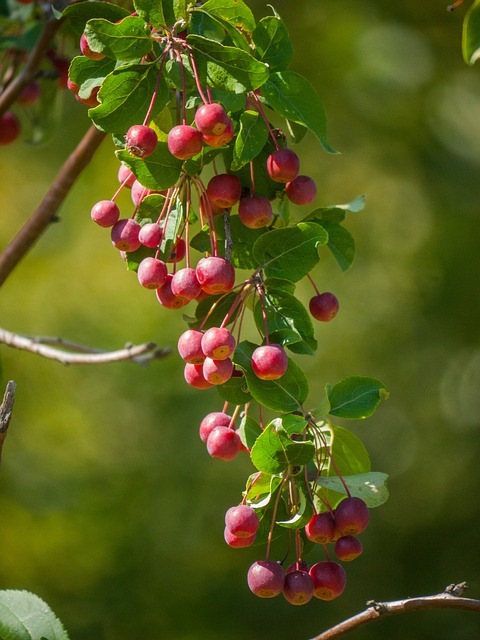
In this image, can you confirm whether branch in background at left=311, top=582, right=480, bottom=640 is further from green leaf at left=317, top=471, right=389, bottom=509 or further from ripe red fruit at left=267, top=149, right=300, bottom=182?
ripe red fruit at left=267, top=149, right=300, bottom=182

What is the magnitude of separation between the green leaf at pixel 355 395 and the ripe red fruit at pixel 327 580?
6.2 inches

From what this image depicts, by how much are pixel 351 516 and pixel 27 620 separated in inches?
15.5

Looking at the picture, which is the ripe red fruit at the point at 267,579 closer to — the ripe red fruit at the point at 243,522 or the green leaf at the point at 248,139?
the ripe red fruit at the point at 243,522

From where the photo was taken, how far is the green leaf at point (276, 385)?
34.0 inches

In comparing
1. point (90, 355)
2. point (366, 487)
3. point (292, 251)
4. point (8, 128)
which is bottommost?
point (90, 355)

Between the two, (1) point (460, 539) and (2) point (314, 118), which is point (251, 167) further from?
(1) point (460, 539)

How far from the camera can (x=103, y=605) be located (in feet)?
10.8

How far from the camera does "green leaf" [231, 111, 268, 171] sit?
2.79 ft

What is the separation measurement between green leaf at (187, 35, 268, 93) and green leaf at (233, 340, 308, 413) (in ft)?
0.85

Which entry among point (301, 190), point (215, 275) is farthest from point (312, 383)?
point (215, 275)

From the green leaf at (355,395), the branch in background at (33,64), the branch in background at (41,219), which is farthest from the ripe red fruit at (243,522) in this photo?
the branch in background at (33,64)

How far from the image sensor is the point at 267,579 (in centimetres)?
83

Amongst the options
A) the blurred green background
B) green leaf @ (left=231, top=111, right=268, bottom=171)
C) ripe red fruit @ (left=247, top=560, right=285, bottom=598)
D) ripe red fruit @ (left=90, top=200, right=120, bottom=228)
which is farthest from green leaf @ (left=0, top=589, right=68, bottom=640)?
the blurred green background

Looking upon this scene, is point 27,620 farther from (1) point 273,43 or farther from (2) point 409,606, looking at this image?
(1) point 273,43
